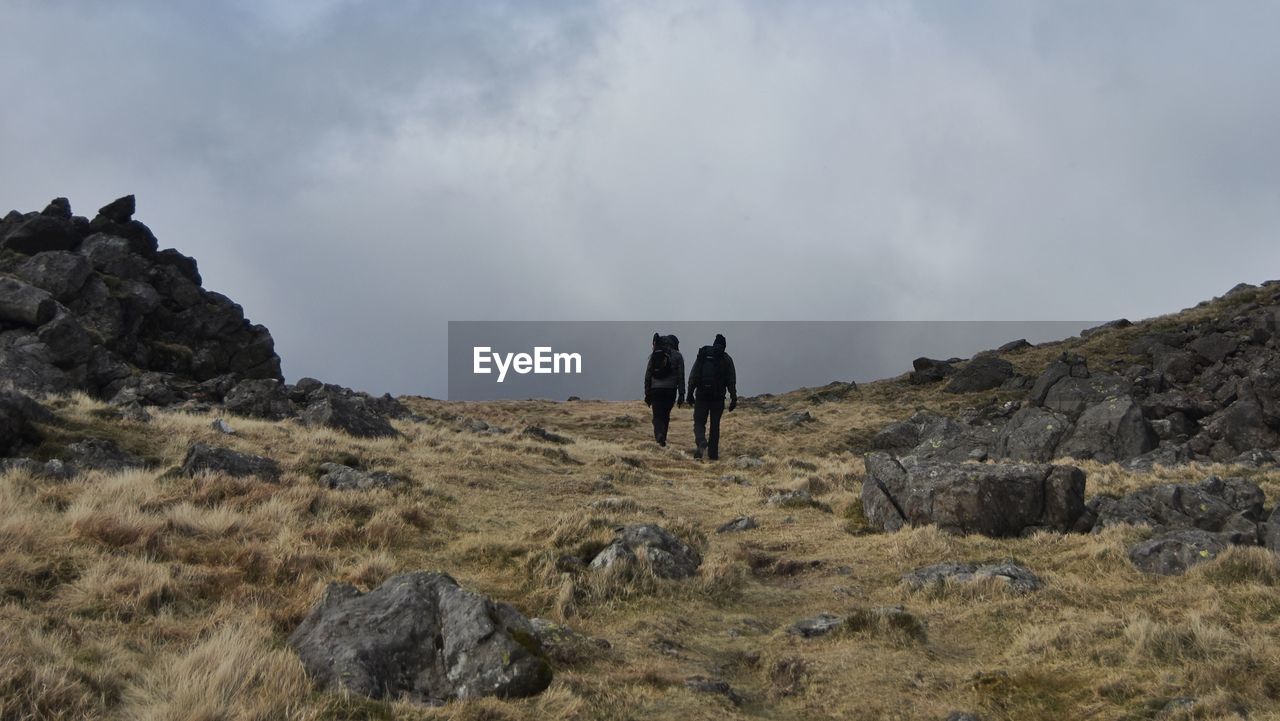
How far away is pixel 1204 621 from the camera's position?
725 centimetres

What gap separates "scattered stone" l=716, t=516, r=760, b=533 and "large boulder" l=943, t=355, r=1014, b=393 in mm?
42427

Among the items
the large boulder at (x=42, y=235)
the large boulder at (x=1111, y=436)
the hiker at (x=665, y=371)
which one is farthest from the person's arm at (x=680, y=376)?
the large boulder at (x=42, y=235)

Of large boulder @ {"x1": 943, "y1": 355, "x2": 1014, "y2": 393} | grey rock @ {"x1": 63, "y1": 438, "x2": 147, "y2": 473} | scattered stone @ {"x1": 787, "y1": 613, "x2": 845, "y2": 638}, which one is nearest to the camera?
scattered stone @ {"x1": 787, "y1": 613, "x2": 845, "y2": 638}

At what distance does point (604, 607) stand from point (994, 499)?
6.76 meters

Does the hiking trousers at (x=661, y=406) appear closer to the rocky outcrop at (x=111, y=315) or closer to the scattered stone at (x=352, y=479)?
the scattered stone at (x=352, y=479)

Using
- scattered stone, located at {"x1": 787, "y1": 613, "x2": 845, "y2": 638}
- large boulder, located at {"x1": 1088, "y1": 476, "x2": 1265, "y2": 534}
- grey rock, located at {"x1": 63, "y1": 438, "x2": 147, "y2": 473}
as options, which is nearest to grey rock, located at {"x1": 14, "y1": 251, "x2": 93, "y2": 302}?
grey rock, located at {"x1": 63, "y1": 438, "x2": 147, "y2": 473}

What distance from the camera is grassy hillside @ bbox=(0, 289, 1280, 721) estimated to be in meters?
5.46

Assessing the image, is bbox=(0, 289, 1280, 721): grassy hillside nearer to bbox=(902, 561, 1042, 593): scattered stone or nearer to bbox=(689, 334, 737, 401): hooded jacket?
bbox=(902, 561, 1042, 593): scattered stone

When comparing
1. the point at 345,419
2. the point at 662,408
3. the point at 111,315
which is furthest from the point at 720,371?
the point at 111,315

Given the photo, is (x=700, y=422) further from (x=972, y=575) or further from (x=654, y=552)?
(x=972, y=575)

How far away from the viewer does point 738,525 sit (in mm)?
13672

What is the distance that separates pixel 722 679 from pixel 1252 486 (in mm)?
10945

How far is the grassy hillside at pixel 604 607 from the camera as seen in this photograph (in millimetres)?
5465

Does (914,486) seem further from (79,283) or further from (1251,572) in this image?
(79,283)
